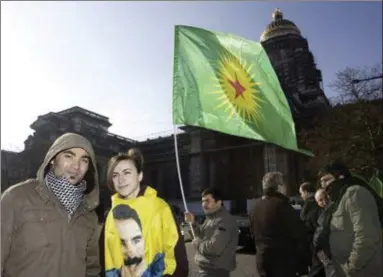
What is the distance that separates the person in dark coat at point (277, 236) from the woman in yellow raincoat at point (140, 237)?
1.74 m

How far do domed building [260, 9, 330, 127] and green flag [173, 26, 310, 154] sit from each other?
36242mm

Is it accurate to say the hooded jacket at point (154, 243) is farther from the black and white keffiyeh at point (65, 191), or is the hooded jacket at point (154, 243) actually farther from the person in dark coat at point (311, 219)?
the person in dark coat at point (311, 219)

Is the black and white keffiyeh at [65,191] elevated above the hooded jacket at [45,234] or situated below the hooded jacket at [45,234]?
above

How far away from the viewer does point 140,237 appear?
7.57 ft

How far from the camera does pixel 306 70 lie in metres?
48.6

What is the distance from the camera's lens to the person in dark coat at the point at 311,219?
199 inches

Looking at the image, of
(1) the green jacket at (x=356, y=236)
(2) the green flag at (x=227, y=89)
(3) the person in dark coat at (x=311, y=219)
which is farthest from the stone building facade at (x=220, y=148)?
(1) the green jacket at (x=356, y=236)

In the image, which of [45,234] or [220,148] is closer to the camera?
[45,234]

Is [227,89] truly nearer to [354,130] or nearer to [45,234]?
[45,234]

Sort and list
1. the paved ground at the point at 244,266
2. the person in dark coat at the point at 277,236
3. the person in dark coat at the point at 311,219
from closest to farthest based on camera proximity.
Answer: the person in dark coat at the point at 277,236, the person in dark coat at the point at 311,219, the paved ground at the point at 244,266

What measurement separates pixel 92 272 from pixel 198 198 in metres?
37.7

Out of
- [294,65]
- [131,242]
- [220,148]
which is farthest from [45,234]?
[294,65]

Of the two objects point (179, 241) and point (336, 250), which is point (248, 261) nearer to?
point (336, 250)

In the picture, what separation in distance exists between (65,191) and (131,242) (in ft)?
1.75
